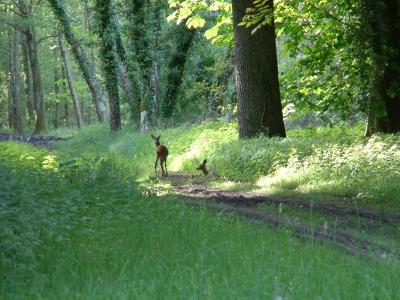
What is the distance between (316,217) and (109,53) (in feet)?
75.9

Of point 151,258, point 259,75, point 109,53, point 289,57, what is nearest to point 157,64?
point 109,53

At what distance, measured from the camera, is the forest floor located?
325 inches

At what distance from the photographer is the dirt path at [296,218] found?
808 cm

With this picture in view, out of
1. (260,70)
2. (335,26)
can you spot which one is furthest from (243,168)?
(335,26)

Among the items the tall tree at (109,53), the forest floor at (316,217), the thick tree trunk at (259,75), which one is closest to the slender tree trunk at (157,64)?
the tall tree at (109,53)

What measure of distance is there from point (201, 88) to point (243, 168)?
1795 cm

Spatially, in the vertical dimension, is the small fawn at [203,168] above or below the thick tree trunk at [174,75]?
below

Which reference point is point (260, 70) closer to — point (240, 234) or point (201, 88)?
point (240, 234)

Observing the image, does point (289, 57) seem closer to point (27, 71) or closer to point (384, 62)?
point (384, 62)

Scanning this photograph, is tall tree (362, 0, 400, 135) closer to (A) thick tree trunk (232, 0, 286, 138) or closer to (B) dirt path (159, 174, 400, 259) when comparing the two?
(A) thick tree trunk (232, 0, 286, 138)

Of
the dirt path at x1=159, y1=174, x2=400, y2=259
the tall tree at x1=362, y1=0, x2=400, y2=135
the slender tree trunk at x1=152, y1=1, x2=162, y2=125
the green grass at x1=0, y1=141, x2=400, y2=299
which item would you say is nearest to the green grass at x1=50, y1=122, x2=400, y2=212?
the dirt path at x1=159, y1=174, x2=400, y2=259

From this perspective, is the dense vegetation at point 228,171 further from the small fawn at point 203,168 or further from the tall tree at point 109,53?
Answer: the small fawn at point 203,168

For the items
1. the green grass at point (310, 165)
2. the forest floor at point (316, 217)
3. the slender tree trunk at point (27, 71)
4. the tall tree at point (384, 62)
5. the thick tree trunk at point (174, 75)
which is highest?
the slender tree trunk at point (27, 71)

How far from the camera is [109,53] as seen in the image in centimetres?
3178
